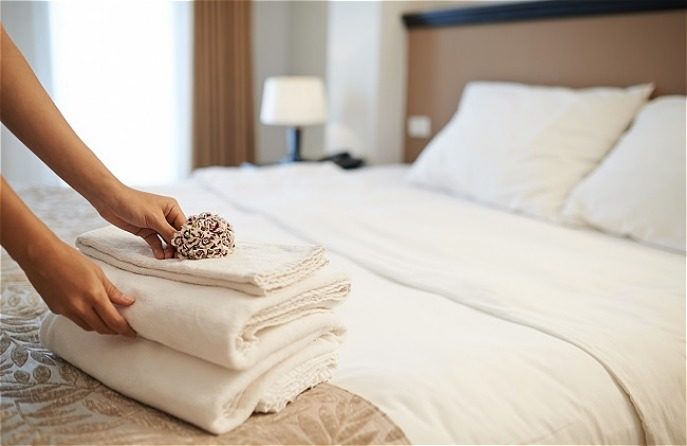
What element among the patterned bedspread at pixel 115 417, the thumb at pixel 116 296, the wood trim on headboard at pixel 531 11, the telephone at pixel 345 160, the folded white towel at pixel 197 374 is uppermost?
the wood trim on headboard at pixel 531 11

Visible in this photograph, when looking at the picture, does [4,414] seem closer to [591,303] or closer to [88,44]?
[591,303]

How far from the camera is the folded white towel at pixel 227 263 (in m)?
0.84

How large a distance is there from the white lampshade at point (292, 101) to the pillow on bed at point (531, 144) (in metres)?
1.08

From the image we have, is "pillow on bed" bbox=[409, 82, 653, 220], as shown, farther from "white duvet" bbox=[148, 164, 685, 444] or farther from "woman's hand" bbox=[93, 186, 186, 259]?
"woman's hand" bbox=[93, 186, 186, 259]

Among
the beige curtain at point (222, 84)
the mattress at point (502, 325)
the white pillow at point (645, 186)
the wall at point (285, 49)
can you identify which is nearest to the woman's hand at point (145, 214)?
the mattress at point (502, 325)

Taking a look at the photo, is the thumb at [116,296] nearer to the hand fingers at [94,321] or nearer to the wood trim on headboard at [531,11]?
the hand fingers at [94,321]

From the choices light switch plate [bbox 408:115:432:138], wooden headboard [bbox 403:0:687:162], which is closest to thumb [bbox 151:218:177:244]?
wooden headboard [bbox 403:0:687:162]

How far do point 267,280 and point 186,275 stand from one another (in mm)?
119

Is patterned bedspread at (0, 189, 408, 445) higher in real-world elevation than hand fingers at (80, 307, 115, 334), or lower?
lower

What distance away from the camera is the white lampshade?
135 inches

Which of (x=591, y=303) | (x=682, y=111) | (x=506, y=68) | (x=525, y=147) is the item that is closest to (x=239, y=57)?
(x=506, y=68)

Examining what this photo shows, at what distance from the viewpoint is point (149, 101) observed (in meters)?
3.50

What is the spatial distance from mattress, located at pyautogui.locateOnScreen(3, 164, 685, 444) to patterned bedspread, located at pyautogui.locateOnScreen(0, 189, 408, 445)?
5cm

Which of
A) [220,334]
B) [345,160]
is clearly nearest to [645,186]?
[220,334]
